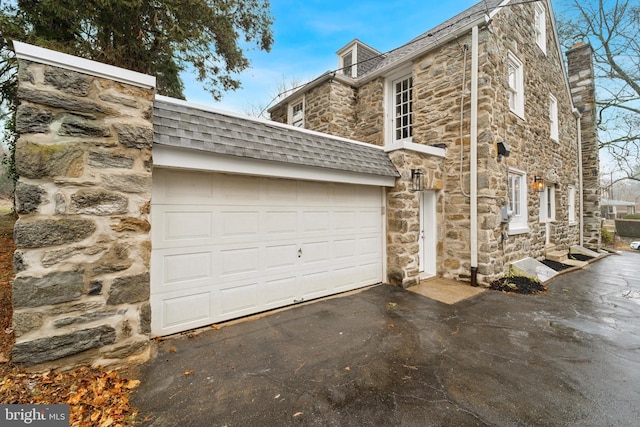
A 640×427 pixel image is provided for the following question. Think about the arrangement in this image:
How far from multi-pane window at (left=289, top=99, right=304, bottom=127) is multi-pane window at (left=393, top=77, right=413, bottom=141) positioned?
11.9ft

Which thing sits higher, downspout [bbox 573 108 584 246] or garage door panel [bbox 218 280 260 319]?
downspout [bbox 573 108 584 246]

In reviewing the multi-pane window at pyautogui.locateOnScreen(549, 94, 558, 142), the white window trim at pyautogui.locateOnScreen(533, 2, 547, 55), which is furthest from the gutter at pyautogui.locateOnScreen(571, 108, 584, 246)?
the white window trim at pyautogui.locateOnScreen(533, 2, 547, 55)

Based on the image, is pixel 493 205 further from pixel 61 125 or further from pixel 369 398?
pixel 61 125

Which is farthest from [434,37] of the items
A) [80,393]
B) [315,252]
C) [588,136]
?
[80,393]

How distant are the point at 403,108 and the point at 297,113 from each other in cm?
431

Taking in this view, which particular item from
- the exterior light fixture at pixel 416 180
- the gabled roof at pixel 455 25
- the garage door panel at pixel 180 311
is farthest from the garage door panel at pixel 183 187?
the gabled roof at pixel 455 25

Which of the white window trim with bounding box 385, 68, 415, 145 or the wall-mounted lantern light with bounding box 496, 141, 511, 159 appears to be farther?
the white window trim with bounding box 385, 68, 415, 145

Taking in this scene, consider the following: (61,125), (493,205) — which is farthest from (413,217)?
(61,125)

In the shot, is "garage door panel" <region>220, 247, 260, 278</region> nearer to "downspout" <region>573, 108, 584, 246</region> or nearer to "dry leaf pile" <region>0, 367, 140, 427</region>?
"dry leaf pile" <region>0, 367, 140, 427</region>

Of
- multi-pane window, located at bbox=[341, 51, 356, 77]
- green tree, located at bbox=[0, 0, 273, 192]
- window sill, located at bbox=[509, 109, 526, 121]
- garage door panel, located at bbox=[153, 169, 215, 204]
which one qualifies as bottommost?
garage door panel, located at bbox=[153, 169, 215, 204]

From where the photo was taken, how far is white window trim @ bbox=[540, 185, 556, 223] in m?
8.76

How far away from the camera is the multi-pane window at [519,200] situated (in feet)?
22.1

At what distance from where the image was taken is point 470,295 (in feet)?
16.6

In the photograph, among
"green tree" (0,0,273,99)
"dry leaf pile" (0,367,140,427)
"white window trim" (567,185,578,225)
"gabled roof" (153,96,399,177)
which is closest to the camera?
"dry leaf pile" (0,367,140,427)
